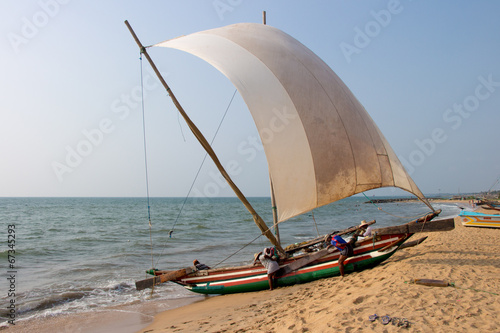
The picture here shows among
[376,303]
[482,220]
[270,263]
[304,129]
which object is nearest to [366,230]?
[270,263]

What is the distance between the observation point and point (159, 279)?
836 centimetres

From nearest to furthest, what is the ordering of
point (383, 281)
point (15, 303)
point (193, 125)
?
point (383, 281) < point (193, 125) < point (15, 303)

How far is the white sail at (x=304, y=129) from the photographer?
7199mm

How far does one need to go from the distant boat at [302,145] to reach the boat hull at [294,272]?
0.9 inches

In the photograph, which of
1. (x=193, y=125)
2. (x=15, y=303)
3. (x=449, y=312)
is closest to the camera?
(x=449, y=312)

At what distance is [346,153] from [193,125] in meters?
3.69

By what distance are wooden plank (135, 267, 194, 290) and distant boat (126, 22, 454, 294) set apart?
0.02 m

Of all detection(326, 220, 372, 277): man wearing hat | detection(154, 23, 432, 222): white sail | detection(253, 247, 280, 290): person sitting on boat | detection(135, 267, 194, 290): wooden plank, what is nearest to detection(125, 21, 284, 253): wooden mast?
detection(253, 247, 280, 290): person sitting on boat

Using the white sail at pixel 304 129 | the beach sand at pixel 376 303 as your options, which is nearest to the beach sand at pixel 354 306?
the beach sand at pixel 376 303

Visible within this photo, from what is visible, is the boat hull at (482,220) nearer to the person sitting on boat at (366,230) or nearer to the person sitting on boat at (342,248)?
the person sitting on boat at (366,230)

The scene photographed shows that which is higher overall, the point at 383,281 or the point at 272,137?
the point at 272,137

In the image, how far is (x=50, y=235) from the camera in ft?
74.6

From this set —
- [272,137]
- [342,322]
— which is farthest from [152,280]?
[342,322]

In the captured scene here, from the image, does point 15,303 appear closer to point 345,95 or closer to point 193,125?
point 193,125
